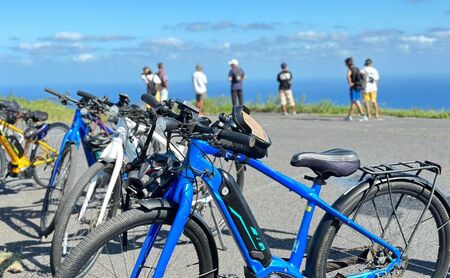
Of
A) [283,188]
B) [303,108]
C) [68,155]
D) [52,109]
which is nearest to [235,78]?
Result: [303,108]

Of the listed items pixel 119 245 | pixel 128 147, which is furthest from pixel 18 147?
pixel 119 245

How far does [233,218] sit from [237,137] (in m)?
0.48

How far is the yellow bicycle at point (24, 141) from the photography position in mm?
7195

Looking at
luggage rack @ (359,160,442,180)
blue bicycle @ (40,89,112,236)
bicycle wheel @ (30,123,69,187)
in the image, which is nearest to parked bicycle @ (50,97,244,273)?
blue bicycle @ (40,89,112,236)

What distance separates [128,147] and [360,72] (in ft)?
41.5

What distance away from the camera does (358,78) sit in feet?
53.7

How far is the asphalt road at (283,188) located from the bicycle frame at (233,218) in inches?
51.9

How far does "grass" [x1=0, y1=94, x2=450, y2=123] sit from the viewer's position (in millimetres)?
19361

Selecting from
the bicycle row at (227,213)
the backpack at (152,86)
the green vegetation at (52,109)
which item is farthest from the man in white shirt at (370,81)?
the bicycle row at (227,213)

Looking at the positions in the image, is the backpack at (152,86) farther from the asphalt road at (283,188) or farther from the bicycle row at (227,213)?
the bicycle row at (227,213)

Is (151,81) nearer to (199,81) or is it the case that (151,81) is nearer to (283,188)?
(199,81)

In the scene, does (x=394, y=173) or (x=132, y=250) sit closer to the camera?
(x=132, y=250)

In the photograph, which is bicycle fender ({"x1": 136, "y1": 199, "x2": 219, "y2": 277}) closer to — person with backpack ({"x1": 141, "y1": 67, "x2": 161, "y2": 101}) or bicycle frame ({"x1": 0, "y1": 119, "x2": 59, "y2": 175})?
bicycle frame ({"x1": 0, "y1": 119, "x2": 59, "y2": 175})

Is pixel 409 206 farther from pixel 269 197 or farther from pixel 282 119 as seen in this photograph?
pixel 282 119
